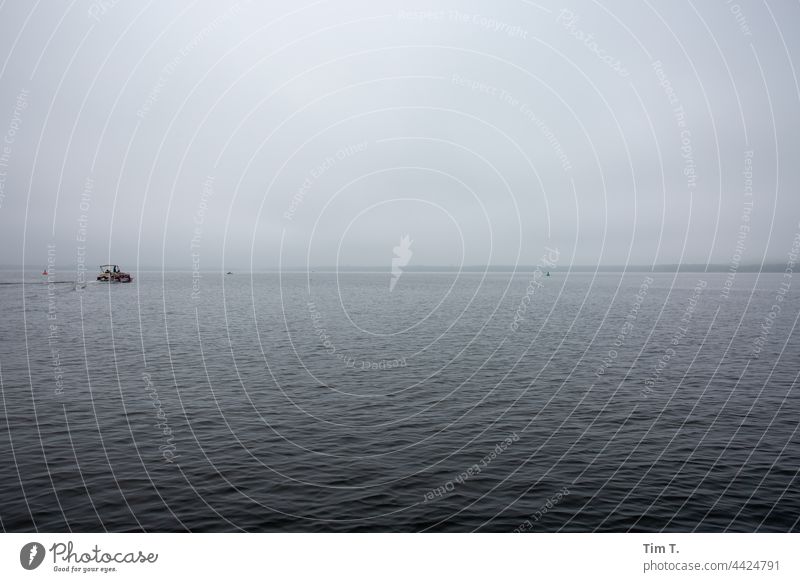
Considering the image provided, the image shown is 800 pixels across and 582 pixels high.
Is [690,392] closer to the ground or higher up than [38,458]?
higher up

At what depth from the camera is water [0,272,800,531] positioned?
803 inches

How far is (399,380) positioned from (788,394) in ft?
94.7

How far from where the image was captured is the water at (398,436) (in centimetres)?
2041

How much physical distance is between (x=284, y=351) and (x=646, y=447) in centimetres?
3897

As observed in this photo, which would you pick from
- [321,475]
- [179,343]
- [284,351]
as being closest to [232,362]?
[284,351]

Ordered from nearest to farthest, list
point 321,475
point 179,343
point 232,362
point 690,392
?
1. point 321,475
2. point 690,392
3. point 232,362
4. point 179,343

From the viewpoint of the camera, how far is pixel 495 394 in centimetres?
3900

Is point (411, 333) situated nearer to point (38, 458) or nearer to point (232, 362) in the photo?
point (232, 362)

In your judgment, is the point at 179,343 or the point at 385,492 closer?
the point at 385,492

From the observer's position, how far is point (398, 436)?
29500 millimetres

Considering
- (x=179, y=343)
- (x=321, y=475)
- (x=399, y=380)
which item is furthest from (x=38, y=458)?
(x=179, y=343)

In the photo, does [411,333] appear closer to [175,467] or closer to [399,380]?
[399,380]

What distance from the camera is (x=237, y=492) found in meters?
21.9

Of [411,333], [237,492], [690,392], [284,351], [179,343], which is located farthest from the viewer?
[411,333]
